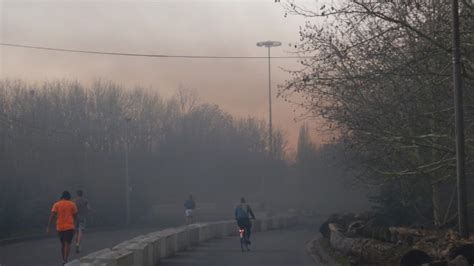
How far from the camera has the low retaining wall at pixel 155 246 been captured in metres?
13.4

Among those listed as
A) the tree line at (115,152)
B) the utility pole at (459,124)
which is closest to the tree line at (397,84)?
the utility pole at (459,124)

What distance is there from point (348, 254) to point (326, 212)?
52.7m

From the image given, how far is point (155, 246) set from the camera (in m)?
18.9

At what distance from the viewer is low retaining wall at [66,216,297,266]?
44.1ft

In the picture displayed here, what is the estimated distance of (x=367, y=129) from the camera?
20.5 metres

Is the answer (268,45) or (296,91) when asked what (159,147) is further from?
(296,91)

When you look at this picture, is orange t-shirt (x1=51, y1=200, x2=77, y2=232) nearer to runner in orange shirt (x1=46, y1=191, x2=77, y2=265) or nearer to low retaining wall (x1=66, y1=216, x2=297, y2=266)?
runner in orange shirt (x1=46, y1=191, x2=77, y2=265)

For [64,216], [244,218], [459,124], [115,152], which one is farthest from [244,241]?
[115,152]

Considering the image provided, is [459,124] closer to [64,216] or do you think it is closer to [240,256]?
[240,256]

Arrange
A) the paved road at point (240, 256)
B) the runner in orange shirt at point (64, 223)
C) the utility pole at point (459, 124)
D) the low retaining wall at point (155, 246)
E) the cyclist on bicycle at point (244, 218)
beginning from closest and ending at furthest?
the low retaining wall at point (155, 246)
the utility pole at point (459, 124)
the runner in orange shirt at point (64, 223)
the paved road at point (240, 256)
the cyclist on bicycle at point (244, 218)

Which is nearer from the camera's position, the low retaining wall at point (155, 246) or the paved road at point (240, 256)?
the low retaining wall at point (155, 246)

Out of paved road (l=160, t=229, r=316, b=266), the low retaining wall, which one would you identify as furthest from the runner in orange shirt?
paved road (l=160, t=229, r=316, b=266)

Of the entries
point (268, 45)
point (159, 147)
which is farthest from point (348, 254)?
point (159, 147)

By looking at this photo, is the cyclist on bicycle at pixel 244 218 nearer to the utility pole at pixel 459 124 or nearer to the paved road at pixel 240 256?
the paved road at pixel 240 256
